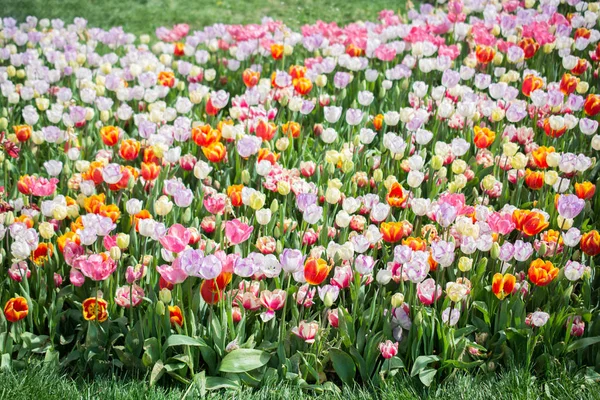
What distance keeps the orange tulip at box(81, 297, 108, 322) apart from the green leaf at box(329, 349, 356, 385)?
807mm

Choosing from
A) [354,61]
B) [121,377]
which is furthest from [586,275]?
[354,61]

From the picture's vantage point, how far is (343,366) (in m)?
2.47

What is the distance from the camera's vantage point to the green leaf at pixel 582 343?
2.48m

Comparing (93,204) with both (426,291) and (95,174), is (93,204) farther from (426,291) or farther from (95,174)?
(426,291)

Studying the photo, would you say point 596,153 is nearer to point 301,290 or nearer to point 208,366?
point 301,290

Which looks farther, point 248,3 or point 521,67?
point 248,3

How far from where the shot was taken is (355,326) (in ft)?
8.54

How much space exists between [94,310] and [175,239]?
1.28 ft

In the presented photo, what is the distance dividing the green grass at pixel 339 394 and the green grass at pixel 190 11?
211 inches

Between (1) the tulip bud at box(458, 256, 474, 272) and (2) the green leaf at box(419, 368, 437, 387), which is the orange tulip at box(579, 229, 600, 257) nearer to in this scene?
(1) the tulip bud at box(458, 256, 474, 272)

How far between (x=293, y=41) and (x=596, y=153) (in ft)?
7.85

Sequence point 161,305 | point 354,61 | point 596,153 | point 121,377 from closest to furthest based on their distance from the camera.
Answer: point 161,305 < point 121,377 < point 596,153 < point 354,61

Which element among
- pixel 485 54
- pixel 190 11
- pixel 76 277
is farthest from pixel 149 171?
pixel 190 11

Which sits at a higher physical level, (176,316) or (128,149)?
(128,149)
